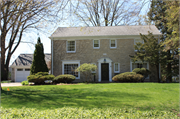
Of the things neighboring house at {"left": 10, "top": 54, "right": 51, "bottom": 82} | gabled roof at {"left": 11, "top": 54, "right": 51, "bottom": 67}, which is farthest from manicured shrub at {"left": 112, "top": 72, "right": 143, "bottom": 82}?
gabled roof at {"left": 11, "top": 54, "right": 51, "bottom": 67}

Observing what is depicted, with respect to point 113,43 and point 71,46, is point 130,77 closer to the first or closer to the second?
point 113,43

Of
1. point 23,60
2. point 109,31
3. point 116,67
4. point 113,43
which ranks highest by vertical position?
point 109,31

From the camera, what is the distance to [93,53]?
2055 cm

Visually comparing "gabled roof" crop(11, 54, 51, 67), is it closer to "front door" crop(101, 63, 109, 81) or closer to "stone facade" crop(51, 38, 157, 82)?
"stone facade" crop(51, 38, 157, 82)

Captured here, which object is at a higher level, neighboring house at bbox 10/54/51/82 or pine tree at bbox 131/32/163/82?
pine tree at bbox 131/32/163/82

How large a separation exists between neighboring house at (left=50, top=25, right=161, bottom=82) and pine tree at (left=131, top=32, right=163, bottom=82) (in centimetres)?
143

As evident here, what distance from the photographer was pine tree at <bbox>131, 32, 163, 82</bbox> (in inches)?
715

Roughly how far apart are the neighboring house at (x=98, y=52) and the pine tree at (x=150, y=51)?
4.71ft

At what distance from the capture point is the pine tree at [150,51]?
59.6 feet

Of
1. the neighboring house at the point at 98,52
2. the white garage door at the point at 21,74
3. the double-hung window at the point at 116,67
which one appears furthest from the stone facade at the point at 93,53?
the white garage door at the point at 21,74

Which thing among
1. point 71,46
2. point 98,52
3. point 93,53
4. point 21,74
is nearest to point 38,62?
point 71,46

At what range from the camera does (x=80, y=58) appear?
20641mm

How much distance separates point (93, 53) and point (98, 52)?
0.61 m

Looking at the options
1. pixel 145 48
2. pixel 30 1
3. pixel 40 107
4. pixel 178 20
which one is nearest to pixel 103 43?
pixel 145 48
